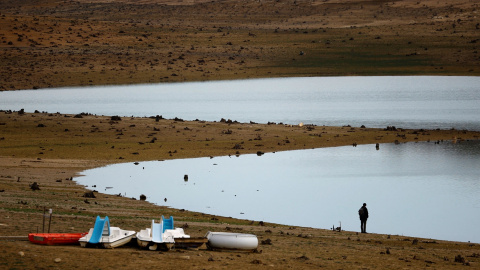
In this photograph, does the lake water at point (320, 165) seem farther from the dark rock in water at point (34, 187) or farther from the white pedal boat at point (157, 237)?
the white pedal boat at point (157, 237)

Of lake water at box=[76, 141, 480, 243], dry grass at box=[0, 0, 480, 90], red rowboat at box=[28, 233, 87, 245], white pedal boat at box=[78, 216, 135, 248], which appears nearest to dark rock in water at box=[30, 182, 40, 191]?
lake water at box=[76, 141, 480, 243]

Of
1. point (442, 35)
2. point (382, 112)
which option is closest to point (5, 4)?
point (442, 35)

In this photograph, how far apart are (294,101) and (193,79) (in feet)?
51.6

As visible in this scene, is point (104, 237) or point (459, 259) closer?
point (104, 237)

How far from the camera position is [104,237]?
1838 centimetres

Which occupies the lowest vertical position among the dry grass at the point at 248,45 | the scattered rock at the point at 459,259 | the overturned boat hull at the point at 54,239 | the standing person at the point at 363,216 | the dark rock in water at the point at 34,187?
the scattered rock at the point at 459,259

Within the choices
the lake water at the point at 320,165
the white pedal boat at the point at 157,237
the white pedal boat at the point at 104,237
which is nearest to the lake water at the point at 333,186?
the lake water at the point at 320,165

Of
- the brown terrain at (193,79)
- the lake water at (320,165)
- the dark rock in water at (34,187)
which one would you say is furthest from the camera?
the dark rock in water at (34,187)

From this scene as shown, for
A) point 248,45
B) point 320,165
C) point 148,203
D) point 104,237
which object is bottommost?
point 104,237

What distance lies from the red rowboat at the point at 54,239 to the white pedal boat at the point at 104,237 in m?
0.28

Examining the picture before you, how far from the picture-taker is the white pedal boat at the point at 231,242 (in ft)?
62.2

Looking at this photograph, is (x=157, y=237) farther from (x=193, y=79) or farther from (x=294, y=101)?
(x=193, y=79)

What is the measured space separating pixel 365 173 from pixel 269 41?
56811 mm

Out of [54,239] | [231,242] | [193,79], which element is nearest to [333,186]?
[231,242]
